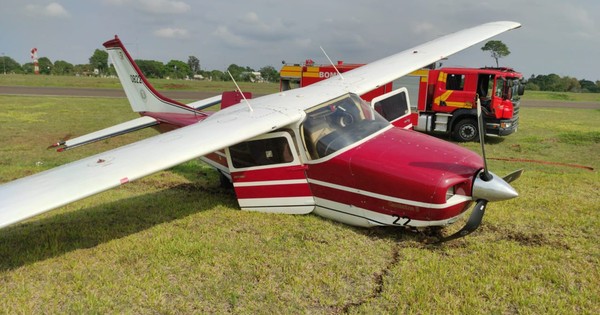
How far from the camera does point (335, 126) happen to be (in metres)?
5.53

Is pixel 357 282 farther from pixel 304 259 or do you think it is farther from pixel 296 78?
pixel 296 78

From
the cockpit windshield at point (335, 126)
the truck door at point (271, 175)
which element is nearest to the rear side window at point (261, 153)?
the truck door at point (271, 175)

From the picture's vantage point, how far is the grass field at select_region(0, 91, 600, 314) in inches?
145

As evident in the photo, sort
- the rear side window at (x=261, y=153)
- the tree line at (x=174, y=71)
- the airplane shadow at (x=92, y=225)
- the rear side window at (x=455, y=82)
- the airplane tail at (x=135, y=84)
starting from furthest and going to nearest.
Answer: the tree line at (x=174, y=71)
the rear side window at (x=455, y=82)
the airplane tail at (x=135, y=84)
the rear side window at (x=261, y=153)
the airplane shadow at (x=92, y=225)

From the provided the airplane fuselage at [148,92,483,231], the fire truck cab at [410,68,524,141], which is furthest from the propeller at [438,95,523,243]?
the fire truck cab at [410,68,524,141]

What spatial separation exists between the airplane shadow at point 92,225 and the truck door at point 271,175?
0.92m

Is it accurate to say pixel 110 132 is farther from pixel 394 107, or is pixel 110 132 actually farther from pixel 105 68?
pixel 105 68

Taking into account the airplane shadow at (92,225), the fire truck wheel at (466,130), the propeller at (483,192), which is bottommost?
the airplane shadow at (92,225)

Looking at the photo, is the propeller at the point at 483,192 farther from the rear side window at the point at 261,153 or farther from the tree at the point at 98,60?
the tree at the point at 98,60

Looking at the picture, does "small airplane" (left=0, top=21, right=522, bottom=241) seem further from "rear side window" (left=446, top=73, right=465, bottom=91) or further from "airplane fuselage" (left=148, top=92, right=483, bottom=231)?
"rear side window" (left=446, top=73, right=465, bottom=91)

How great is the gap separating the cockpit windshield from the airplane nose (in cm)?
161


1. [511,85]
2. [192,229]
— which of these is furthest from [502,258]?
[511,85]

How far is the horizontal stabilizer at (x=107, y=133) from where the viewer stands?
7.30 m

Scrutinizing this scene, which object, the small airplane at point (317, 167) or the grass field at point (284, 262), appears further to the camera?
the small airplane at point (317, 167)
